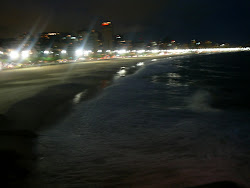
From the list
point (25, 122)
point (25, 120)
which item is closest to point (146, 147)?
point (25, 122)

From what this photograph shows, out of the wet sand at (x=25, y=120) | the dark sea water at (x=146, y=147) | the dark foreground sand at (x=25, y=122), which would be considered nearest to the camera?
the dark sea water at (x=146, y=147)

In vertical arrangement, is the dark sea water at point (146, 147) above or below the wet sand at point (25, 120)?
below

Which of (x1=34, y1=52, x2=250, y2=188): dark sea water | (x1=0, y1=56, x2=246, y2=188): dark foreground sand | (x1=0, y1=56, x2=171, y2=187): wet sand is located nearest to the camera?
(x1=34, y1=52, x2=250, y2=188): dark sea water

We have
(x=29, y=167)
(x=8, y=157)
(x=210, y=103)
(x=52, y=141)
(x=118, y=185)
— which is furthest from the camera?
(x=210, y=103)

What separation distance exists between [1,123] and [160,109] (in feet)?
20.9

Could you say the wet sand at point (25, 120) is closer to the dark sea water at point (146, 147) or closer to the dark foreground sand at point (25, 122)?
the dark foreground sand at point (25, 122)

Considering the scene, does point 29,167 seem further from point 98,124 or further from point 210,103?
point 210,103

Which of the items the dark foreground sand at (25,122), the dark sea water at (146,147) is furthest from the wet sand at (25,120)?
the dark sea water at (146,147)

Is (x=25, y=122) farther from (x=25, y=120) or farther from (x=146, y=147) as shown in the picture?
(x=146, y=147)

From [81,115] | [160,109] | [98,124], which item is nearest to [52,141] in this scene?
[98,124]

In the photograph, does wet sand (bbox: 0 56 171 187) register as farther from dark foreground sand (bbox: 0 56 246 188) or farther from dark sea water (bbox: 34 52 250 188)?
dark sea water (bbox: 34 52 250 188)

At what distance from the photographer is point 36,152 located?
5.73 metres

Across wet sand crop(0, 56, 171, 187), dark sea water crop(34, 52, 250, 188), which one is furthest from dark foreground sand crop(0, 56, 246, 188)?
dark sea water crop(34, 52, 250, 188)

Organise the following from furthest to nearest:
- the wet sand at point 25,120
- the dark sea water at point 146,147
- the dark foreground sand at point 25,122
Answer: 1. the wet sand at point 25,120
2. the dark foreground sand at point 25,122
3. the dark sea water at point 146,147
